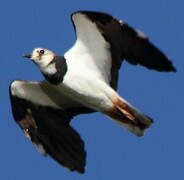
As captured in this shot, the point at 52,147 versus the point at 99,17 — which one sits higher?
the point at 99,17

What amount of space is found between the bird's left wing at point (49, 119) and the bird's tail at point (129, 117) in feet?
2.29

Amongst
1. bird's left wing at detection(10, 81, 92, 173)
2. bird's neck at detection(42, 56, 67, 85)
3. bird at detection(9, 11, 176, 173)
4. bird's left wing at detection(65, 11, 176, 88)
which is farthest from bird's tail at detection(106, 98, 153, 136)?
bird's neck at detection(42, 56, 67, 85)

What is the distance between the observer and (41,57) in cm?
1806

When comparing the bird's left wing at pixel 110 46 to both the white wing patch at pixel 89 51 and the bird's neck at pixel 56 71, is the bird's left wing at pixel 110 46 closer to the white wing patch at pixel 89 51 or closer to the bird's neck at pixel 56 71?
the white wing patch at pixel 89 51

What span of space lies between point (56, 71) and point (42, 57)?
31cm

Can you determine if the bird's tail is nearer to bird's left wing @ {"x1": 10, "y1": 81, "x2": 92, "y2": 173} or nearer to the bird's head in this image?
bird's left wing @ {"x1": 10, "y1": 81, "x2": 92, "y2": 173}

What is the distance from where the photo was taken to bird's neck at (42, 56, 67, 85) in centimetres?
1800

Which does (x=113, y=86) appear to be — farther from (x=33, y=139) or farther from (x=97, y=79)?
(x=33, y=139)

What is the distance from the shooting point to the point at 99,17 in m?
18.3

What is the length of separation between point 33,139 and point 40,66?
1.45 meters

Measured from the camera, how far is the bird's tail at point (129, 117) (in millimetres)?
18172

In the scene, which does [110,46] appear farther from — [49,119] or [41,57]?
[49,119]

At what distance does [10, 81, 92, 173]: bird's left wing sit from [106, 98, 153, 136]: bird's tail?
0.70 metres

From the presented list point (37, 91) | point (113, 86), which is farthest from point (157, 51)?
point (37, 91)
